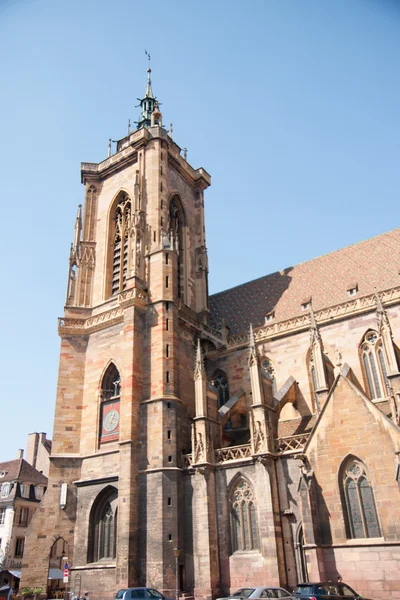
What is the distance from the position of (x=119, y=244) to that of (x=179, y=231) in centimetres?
380

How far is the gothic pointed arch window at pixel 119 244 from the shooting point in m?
27.3

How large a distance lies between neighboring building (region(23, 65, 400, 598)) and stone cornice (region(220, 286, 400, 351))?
0.25ft

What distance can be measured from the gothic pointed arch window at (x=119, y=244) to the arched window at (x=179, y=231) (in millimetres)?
2410

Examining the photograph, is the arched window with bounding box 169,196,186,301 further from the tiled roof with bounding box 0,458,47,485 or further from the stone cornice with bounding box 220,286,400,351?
the tiled roof with bounding box 0,458,47,485

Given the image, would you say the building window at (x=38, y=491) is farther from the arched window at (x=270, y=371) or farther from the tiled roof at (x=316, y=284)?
the arched window at (x=270, y=371)

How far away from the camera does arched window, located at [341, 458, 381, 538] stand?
16156 mm

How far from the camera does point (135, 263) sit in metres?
25.2

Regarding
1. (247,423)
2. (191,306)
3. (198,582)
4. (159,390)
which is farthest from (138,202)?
(198,582)

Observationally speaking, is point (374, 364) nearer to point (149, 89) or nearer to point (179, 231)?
point (179, 231)

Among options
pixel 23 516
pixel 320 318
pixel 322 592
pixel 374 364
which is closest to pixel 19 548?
pixel 23 516

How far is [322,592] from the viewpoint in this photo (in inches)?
491

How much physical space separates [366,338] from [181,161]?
1513 centimetres

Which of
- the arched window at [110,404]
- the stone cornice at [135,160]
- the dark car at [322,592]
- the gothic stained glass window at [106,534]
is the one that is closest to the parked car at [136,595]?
the dark car at [322,592]

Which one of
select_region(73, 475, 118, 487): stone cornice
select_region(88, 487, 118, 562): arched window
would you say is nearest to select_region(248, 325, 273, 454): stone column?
select_region(73, 475, 118, 487): stone cornice
